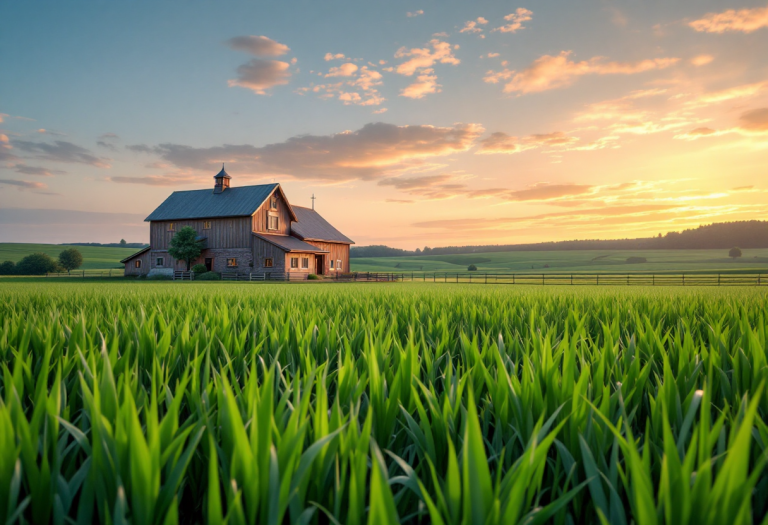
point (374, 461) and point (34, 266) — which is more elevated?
point (34, 266)

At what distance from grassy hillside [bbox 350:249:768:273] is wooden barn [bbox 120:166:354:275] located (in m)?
56.2

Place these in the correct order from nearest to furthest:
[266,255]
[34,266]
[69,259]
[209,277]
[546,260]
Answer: [209,277] → [266,255] → [34,266] → [69,259] → [546,260]

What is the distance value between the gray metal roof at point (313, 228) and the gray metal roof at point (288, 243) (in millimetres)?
1838

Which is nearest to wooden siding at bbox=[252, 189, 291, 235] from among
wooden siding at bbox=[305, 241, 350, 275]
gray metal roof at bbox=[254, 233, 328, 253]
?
gray metal roof at bbox=[254, 233, 328, 253]

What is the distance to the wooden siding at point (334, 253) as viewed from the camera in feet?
180

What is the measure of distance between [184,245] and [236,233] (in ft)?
17.7

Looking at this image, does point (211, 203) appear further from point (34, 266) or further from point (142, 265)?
point (34, 266)

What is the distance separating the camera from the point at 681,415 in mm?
1769

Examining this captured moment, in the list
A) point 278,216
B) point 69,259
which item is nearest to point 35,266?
point 69,259

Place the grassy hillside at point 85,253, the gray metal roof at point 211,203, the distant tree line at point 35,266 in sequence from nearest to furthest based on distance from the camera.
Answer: the gray metal roof at point 211,203 < the distant tree line at point 35,266 < the grassy hillside at point 85,253

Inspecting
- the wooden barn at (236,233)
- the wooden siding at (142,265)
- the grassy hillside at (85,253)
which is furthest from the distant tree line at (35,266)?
the grassy hillside at (85,253)

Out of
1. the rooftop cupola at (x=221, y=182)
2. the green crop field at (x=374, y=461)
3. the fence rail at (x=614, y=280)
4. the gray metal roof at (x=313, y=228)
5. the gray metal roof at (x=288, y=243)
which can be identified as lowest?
the fence rail at (x=614, y=280)

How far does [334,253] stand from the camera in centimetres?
5719

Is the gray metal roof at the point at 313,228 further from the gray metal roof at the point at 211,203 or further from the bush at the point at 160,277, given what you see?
the bush at the point at 160,277
